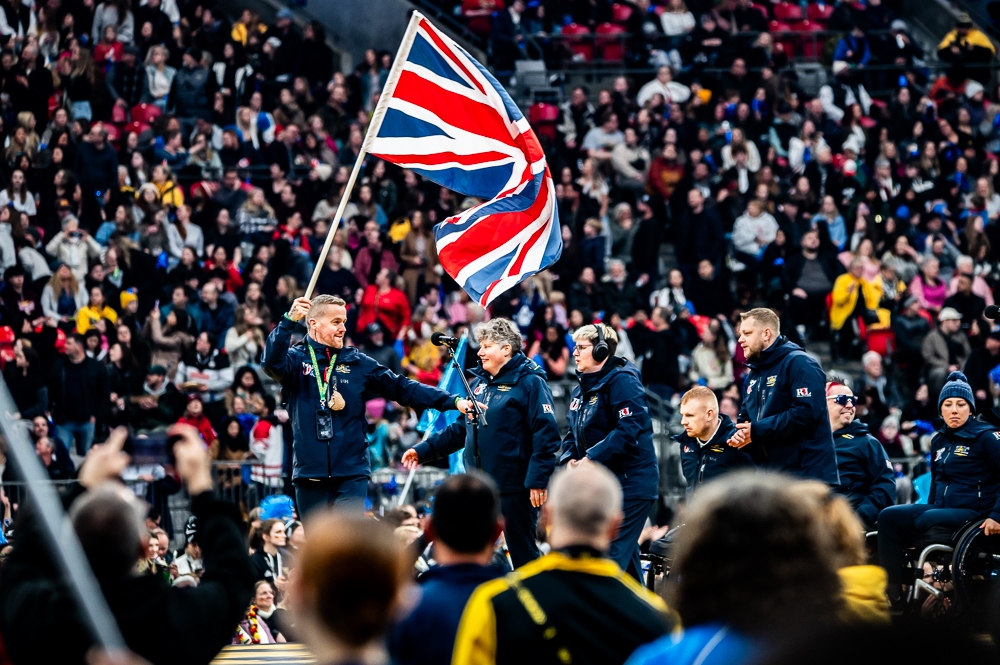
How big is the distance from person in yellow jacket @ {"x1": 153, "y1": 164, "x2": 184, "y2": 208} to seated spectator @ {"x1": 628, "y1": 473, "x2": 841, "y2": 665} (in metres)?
16.7

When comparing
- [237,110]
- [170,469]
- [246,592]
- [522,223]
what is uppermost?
[246,592]

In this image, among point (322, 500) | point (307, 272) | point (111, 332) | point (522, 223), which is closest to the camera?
point (322, 500)

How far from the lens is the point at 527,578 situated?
443cm

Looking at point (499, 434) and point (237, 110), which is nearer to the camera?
point (499, 434)

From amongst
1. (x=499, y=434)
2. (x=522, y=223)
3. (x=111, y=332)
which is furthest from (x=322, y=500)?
(x=111, y=332)

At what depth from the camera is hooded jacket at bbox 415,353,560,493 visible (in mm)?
9945

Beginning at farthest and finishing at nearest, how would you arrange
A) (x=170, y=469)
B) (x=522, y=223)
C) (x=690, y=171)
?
(x=690, y=171) → (x=170, y=469) → (x=522, y=223)

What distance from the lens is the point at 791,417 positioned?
368 inches

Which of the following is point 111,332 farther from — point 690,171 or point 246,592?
point 246,592

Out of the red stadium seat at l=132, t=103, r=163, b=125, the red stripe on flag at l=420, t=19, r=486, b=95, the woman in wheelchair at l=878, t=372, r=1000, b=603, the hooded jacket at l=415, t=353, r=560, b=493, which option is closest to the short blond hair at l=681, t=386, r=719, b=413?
Result: the hooded jacket at l=415, t=353, r=560, b=493

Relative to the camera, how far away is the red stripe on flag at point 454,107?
35.4ft

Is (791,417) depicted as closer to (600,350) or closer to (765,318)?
(765,318)

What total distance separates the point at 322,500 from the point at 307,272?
30.1ft

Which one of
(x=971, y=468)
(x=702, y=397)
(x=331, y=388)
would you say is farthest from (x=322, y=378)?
(x=971, y=468)
